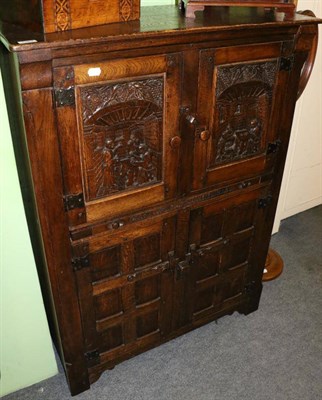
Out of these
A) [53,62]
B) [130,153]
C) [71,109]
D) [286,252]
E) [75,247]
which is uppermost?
[53,62]

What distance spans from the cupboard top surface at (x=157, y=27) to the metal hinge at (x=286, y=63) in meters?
0.12

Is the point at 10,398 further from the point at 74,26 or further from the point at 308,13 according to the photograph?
the point at 308,13

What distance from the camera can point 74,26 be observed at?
1139mm

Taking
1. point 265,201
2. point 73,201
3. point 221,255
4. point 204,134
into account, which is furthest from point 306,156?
point 73,201

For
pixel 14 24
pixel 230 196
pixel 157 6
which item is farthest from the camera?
pixel 230 196

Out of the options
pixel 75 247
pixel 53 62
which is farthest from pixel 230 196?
pixel 53 62

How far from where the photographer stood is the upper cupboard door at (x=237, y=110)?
4.39ft

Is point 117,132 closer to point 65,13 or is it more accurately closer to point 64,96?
point 64,96

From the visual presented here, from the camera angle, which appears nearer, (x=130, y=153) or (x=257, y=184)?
(x=130, y=153)

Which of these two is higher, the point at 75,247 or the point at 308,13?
the point at 308,13

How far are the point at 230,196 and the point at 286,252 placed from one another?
1.18 meters

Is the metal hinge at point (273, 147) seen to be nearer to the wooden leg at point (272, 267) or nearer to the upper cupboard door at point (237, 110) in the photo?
the upper cupboard door at point (237, 110)

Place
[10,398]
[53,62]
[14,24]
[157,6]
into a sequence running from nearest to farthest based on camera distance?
[53,62]
[14,24]
[157,6]
[10,398]

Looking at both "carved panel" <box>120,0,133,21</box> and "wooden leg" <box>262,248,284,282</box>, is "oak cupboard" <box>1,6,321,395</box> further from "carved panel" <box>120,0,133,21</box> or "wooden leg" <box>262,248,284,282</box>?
"wooden leg" <box>262,248,284,282</box>
